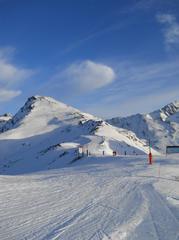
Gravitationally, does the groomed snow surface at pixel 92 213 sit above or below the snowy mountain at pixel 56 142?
below

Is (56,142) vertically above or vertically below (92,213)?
above

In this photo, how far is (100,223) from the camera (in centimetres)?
956

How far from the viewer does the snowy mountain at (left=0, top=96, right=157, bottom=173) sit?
86875 mm

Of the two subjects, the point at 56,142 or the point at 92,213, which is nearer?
the point at 92,213

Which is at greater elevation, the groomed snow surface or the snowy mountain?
the snowy mountain

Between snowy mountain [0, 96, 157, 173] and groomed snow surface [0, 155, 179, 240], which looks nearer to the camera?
groomed snow surface [0, 155, 179, 240]

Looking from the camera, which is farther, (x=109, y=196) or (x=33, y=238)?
(x=109, y=196)

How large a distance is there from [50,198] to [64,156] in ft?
207

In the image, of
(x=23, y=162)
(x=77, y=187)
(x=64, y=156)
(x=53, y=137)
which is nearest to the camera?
(x=77, y=187)

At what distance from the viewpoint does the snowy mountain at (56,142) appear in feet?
285

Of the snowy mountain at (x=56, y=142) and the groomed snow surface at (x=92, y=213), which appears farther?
the snowy mountain at (x=56, y=142)

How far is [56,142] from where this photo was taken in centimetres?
13388

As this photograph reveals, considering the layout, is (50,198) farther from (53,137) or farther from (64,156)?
(53,137)

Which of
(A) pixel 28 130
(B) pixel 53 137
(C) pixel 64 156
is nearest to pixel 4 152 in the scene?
(B) pixel 53 137
